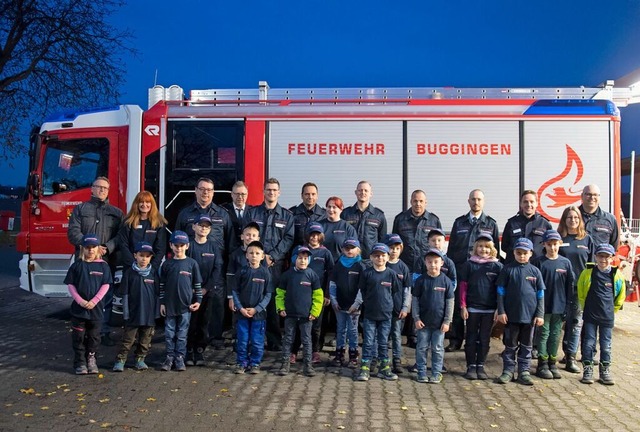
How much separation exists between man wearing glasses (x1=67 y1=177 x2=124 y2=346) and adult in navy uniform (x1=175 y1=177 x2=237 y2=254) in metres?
0.93

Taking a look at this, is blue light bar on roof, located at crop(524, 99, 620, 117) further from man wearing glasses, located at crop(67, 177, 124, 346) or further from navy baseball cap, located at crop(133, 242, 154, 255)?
man wearing glasses, located at crop(67, 177, 124, 346)

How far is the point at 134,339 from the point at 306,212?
7.93 feet

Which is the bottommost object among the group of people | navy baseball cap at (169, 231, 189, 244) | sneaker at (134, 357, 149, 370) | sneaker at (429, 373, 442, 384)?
sneaker at (429, 373, 442, 384)

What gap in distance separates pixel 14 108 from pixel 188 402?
1648 cm

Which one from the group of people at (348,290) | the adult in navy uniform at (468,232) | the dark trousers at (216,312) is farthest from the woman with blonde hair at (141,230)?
the adult in navy uniform at (468,232)

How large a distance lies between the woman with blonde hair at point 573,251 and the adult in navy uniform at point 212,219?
12.5 ft

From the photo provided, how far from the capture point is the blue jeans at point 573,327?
636cm

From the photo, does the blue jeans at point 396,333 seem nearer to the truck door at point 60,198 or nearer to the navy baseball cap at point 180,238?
the navy baseball cap at point 180,238

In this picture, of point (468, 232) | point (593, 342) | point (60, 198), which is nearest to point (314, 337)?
point (468, 232)

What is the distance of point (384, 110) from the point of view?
801cm

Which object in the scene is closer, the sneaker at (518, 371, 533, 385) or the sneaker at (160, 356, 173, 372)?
the sneaker at (518, 371, 533, 385)

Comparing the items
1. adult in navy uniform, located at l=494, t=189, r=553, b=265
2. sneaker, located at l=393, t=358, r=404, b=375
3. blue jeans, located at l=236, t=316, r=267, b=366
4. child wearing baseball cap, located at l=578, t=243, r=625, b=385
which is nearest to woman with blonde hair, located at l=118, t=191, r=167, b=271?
blue jeans, located at l=236, t=316, r=267, b=366

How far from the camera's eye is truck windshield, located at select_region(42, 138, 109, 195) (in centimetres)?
848

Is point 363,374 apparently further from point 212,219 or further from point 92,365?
point 92,365
